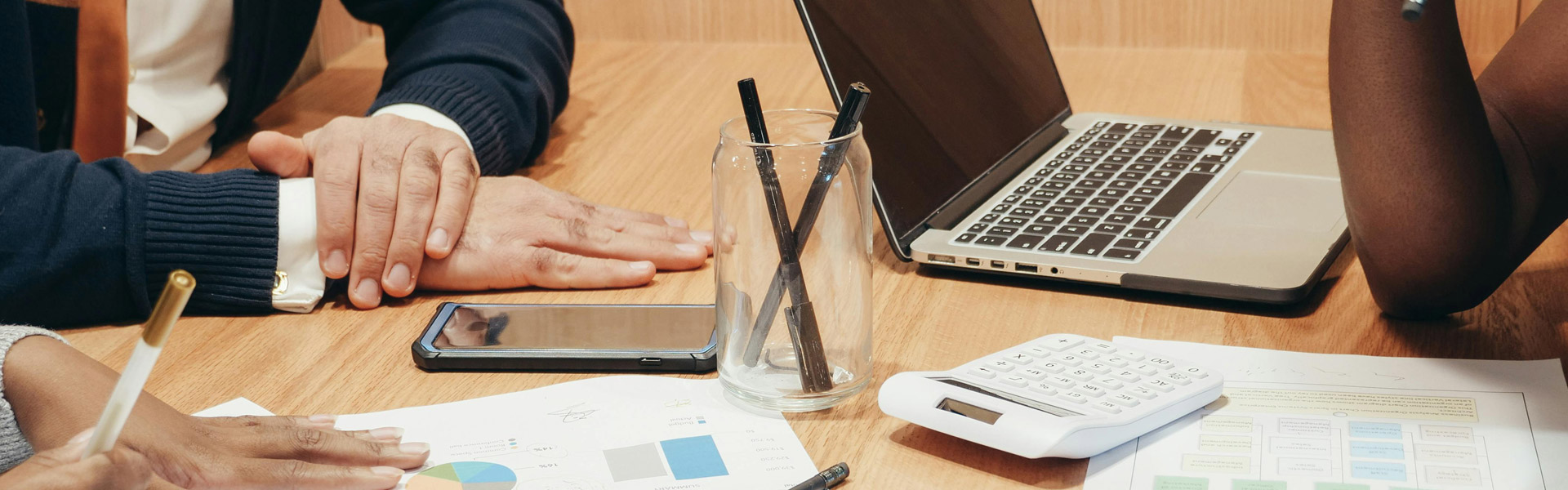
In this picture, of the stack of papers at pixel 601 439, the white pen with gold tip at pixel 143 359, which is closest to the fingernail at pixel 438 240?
the stack of papers at pixel 601 439

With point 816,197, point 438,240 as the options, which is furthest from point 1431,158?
point 438,240

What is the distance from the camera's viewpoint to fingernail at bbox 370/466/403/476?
20.7 inches

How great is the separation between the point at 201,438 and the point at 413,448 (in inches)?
3.6

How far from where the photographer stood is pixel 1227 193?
33.4 inches

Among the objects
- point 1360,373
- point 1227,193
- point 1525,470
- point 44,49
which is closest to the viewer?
point 1525,470

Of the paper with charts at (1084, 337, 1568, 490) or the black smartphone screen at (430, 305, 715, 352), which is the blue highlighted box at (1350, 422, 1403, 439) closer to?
the paper with charts at (1084, 337, 1568, 490)

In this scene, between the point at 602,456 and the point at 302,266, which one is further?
the point at 302,266

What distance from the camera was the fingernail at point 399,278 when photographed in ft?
2.53

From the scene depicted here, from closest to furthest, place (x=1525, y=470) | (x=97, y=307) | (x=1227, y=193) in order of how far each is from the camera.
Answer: (x=1525, y=470) < (x=97, y=307) < (x=1227, y=193)

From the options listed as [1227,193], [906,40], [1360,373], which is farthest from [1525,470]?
[906,40]

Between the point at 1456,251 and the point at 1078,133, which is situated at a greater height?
the point at 1456,251

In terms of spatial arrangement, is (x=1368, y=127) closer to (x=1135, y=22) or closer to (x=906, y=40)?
(x=906, y=40)

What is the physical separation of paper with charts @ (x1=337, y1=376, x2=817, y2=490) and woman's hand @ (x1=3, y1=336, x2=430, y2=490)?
0.08 feet

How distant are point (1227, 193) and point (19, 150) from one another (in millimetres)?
795
